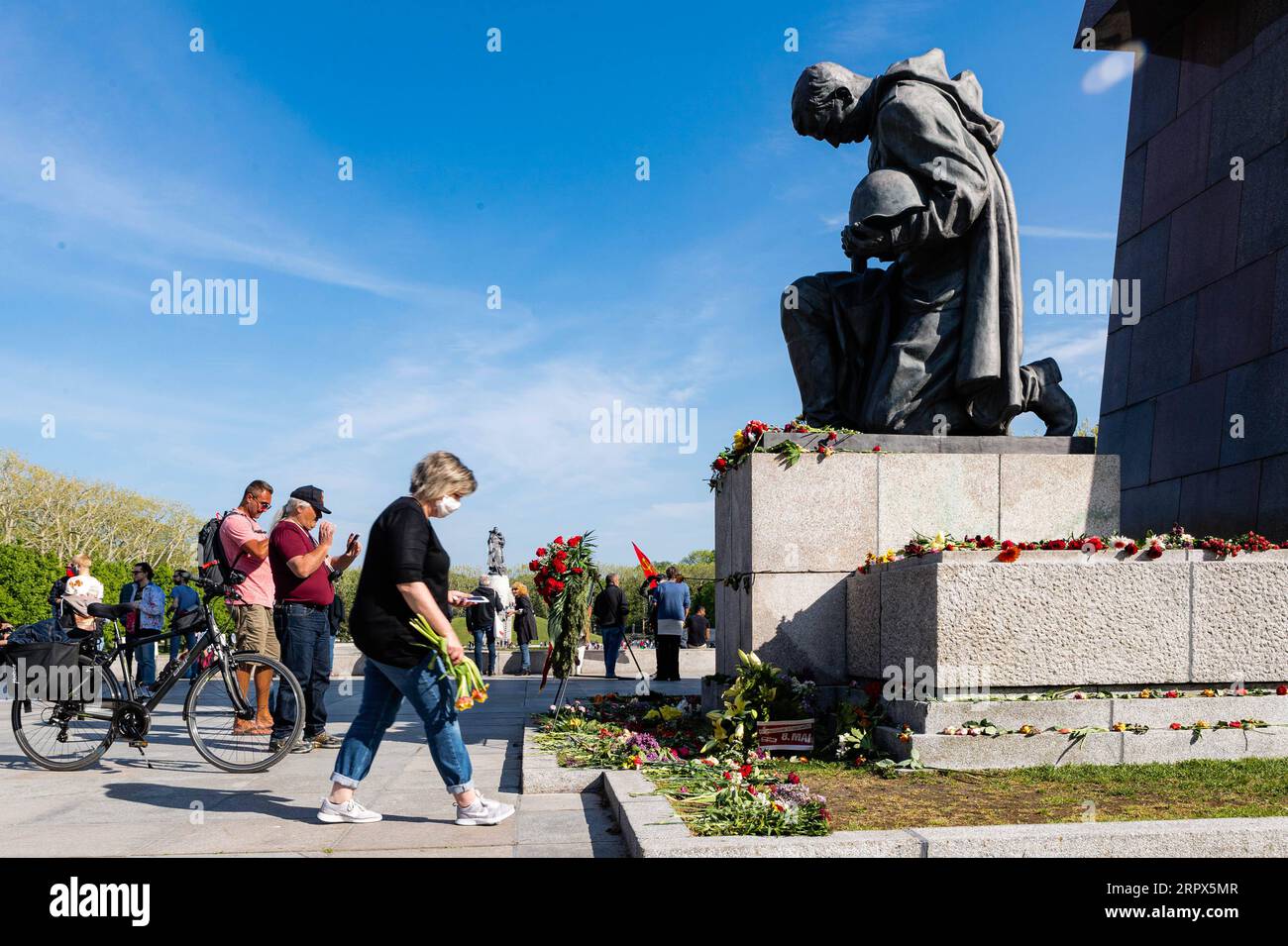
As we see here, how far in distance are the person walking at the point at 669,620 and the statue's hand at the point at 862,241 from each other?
22.7ft

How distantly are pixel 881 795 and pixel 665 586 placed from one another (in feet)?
29.7

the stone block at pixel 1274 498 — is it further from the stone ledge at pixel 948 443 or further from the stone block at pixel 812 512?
the stone block at pixel 812 512

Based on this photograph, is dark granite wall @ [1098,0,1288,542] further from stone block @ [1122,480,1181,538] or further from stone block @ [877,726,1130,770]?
stone block @ [877,726,1130,770]

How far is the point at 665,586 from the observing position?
13.8 meters

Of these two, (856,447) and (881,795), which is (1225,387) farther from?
(881,795)

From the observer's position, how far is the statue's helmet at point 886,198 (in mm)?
7266

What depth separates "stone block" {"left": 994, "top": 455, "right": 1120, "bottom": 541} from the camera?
7.19 meters

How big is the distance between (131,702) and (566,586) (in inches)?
116

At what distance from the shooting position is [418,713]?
452 centimetres

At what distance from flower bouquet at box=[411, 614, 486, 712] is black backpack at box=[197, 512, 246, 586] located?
2.68 m

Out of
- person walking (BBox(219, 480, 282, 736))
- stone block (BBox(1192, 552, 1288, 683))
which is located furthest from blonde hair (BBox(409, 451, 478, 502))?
stone block (BBox(1192, 552, 1288, 683))

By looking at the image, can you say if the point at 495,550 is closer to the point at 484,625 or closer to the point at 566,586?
the point at 484,625

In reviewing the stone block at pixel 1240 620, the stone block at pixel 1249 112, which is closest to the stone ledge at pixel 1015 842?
the stone block at pixel 1240 620
